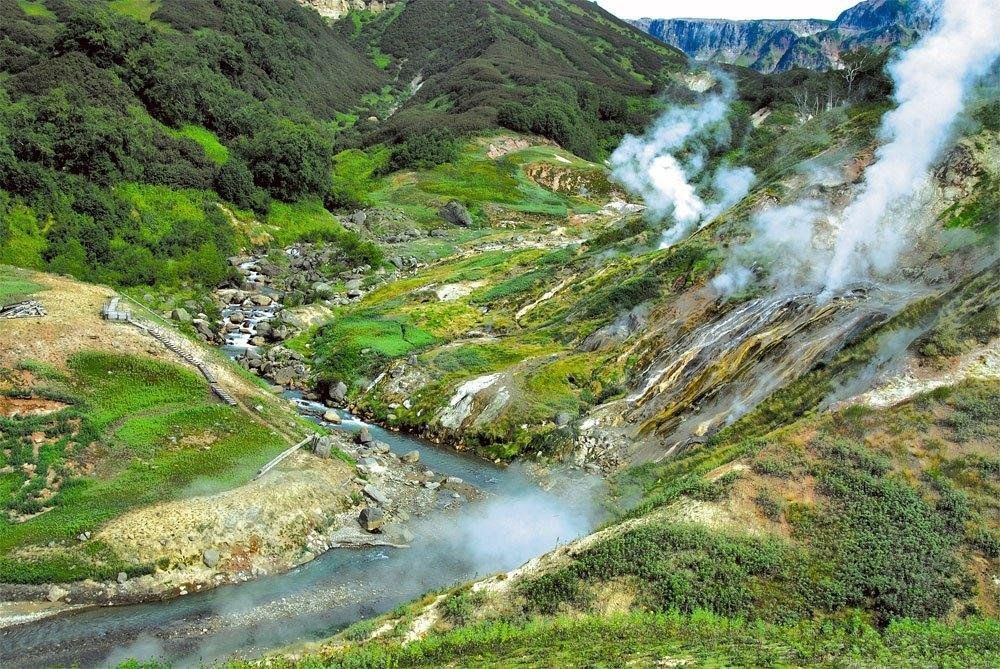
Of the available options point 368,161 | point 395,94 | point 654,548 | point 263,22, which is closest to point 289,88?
point 263,22

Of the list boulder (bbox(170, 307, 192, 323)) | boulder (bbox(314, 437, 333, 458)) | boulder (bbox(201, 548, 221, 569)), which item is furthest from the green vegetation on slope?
boulder (bbox(201, 548, 221, 569))

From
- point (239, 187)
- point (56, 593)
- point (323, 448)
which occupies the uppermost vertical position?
point (239, 187)

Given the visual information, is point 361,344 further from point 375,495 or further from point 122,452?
point 122,452

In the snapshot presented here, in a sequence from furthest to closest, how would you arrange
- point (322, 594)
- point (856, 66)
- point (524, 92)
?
point (524, 92)
point (856, 66)
point (322, 594)

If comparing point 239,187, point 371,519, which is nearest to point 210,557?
point 371,519

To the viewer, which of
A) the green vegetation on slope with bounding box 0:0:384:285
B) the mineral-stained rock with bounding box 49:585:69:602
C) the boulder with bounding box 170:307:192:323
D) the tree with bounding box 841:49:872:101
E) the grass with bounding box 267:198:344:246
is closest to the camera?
the mineral-stained rock with bounding box 49:585:69:602

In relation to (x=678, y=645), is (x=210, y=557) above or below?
below

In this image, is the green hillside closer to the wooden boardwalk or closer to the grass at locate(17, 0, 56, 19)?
the grass at locate(17, 0, 56, 19)
